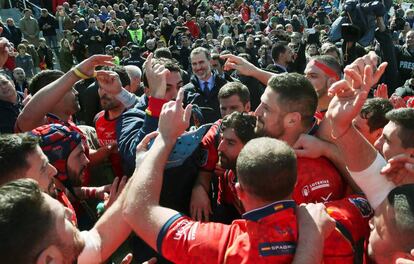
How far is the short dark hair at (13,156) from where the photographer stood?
222 cm

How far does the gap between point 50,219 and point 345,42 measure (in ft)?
18.2

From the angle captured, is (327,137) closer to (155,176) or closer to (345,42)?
(155,176)

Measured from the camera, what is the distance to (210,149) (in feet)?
9.68

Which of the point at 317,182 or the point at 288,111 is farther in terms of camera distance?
the point at 288,111

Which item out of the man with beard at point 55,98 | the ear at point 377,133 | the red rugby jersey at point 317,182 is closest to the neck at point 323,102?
the ear at point 377,133

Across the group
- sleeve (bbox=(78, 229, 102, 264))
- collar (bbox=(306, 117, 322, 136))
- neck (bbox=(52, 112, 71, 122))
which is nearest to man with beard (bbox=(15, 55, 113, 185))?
neck (bbox=(52, 112, 71, 122))

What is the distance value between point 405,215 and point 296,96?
1029mm

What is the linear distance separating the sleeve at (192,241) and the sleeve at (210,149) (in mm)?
959

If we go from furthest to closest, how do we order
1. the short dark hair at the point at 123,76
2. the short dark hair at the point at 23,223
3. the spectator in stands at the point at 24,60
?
the spectator in stands at the point at 24,60
the short dark hair at the point at 123,76
the short dark hair at the point at 23,223

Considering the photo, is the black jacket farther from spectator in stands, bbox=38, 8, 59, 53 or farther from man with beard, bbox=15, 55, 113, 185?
spectator in stands, bbox=38, 8, 59, 53

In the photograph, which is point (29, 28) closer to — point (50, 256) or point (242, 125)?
point (242, 125)

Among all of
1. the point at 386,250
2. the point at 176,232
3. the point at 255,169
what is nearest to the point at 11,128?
the point at 176,232

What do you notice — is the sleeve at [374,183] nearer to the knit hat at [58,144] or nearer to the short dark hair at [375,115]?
the short dark hair at [375,115]

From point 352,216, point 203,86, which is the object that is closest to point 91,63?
point 352,216
